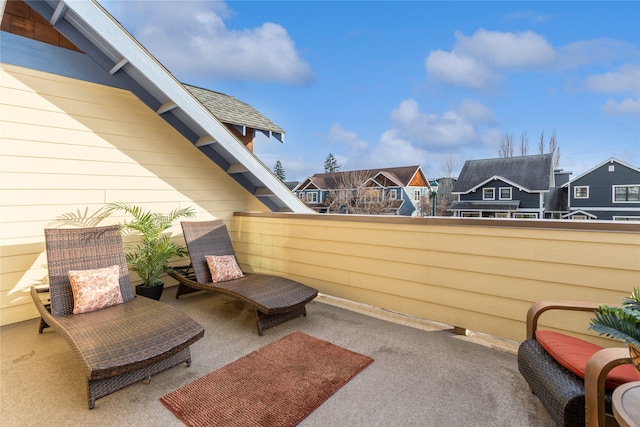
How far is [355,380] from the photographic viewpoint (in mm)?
2404

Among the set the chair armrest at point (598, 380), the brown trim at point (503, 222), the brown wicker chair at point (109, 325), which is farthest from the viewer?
the brown trim at point (503, 222)

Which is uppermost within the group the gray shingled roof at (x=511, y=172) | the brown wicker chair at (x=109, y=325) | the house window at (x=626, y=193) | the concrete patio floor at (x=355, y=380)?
the gray shingled roof at (x=511, y=172)

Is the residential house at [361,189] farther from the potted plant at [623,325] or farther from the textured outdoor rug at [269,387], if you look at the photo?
the potted plant at [623,325]

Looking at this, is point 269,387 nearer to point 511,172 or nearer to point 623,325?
point 623,325

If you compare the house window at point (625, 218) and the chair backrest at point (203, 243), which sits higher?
the house window at point (625, 218)

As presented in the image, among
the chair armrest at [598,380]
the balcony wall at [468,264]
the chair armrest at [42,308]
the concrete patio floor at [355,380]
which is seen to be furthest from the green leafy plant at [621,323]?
the chair armrest at [42,308]

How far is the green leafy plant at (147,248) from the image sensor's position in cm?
403

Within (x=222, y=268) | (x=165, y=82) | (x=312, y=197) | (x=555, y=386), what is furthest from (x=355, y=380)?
(x=312, y=197)

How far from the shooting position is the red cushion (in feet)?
5.20

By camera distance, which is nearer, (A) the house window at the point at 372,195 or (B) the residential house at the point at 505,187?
(B) the residential house at the point at 505,187

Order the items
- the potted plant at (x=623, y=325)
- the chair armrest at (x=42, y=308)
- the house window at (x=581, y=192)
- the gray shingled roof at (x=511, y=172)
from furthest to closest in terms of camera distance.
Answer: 1. the gray shingled roof at (x=511, y=172)
2. the house window at (x=581, y=192)
3. the chair armrest at (x=42, y=308)
4. the potted plant at (x=623, y=325)

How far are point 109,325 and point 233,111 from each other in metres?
4.57

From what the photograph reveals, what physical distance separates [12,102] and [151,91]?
142cm

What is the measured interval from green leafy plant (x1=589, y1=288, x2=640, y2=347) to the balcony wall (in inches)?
51.5
